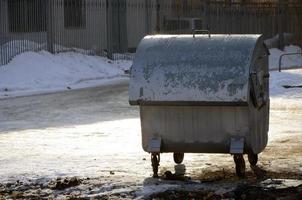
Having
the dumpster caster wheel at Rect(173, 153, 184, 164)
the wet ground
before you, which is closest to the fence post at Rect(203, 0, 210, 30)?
the wet ground

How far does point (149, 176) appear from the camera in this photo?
29.5ft

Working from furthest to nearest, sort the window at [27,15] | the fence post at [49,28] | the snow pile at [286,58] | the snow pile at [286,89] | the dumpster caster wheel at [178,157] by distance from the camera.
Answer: the snow pile at [286,58]
the window at [27,15]
the fence post at [49,28]
the snow pile at [286,89]
the dumpster caster wheel at [178,157]

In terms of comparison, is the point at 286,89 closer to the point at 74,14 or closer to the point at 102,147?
the point at 102,147

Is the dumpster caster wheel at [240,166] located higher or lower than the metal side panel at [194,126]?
lower

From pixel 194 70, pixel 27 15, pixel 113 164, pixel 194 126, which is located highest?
pixel 194 70

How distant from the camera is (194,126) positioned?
8.77 meters

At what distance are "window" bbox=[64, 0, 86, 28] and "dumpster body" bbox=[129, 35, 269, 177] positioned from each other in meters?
22.6

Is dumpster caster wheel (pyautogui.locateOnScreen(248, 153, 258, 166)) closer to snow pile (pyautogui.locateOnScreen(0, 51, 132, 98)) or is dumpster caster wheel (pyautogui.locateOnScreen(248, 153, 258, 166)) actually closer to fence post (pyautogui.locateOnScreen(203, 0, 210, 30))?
snow pile (pyautogui.locateOnScreen(0, 51, 132, 98))

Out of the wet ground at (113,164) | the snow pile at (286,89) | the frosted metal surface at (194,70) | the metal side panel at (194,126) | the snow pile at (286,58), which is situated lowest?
the snow pile at (286,58)

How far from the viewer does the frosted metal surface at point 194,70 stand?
855cm

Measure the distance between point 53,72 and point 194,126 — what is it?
1660 centimetres

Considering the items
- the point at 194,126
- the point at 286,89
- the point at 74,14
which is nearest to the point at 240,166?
the point at 194,126

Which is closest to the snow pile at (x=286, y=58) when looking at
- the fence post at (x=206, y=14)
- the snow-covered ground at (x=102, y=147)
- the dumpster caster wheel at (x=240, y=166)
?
the fence post at (x=206, y=14)

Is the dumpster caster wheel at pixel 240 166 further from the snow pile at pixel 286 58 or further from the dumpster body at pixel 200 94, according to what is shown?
the snow pile at pixel 286 58
